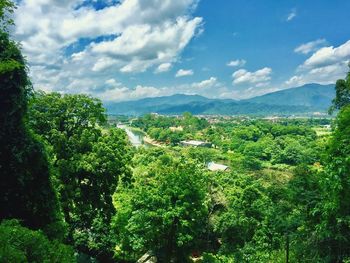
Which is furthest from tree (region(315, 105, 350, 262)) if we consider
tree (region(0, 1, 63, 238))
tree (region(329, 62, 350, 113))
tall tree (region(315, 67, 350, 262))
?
tree (region(329, 62, 350, 113))

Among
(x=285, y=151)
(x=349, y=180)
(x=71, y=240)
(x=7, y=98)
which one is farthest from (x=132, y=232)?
(x=285, y=151)

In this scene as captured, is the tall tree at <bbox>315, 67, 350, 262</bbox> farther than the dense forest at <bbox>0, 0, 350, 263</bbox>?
No

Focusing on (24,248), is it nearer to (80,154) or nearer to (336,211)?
(336,211)

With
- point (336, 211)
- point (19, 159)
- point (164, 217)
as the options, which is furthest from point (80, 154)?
point (336, 211)

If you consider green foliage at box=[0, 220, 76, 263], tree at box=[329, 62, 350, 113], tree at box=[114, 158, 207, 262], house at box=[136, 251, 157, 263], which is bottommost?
house at box=[136, 251, 157, 263]

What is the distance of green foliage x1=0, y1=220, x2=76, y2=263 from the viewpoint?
5.09 metres

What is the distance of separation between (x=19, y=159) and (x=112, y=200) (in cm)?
713

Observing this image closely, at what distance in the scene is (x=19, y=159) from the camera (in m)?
8.55

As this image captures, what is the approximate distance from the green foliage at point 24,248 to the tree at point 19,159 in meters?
Result: 2.48

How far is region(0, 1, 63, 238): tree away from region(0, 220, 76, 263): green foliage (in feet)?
8.13

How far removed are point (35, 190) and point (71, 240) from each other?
6070mm

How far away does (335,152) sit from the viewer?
11.3 meters

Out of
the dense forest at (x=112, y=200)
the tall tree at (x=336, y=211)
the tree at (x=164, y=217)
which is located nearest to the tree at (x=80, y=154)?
the dense forest at (x=112, y=200)

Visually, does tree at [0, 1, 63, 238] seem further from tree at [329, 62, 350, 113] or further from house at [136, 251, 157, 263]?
tree at [329, 62, 350, 113]
